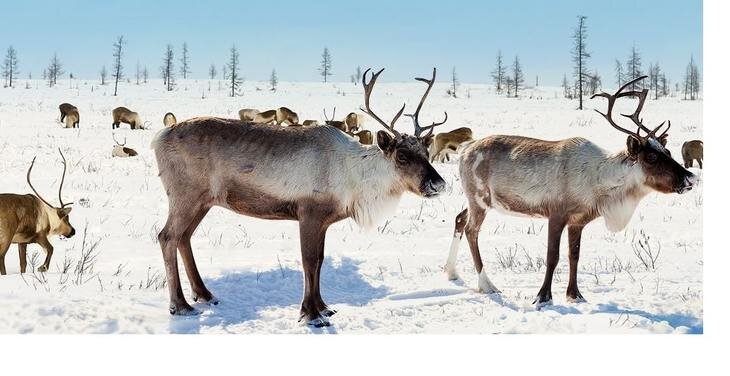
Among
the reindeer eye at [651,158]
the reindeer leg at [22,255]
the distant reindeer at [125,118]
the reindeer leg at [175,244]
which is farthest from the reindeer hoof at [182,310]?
the distant reindeer at [125,118]

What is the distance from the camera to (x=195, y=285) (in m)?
4.71

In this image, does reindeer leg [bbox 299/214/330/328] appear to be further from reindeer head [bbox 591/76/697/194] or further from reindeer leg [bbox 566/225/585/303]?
reindeer head [bbox 591/76/697/194]

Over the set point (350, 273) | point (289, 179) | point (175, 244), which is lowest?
point (350, 273)

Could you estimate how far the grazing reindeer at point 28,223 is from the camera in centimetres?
568

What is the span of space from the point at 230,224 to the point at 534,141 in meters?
3.64

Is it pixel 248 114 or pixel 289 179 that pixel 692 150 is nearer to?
pixel 289 179

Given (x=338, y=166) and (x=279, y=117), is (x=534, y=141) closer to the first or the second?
(x=338, y=166)

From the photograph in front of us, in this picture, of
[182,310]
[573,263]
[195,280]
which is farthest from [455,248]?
[182,310]

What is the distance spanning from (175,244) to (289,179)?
85cm

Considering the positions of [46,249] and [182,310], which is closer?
[182,310]

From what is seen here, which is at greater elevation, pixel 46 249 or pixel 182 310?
pixel 46 249

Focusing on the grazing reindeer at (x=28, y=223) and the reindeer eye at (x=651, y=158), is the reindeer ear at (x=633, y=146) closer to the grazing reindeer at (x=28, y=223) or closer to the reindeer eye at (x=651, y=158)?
the reindeer eye at (x=651, y=158)

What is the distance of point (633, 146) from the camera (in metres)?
4.76

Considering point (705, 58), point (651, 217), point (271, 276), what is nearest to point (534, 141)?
point (705, 58)
